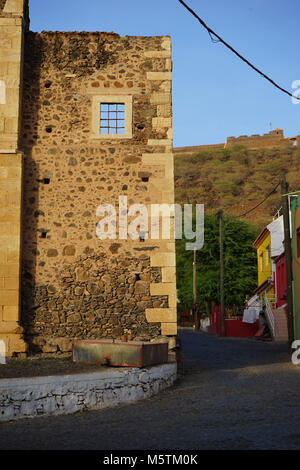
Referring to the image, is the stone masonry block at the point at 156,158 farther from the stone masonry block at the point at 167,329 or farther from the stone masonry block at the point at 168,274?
the stone masonry block at the point at 167,329

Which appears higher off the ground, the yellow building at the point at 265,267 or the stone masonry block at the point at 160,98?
the stone masonry block at the point at 160,98

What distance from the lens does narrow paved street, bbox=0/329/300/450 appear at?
18.5 ft

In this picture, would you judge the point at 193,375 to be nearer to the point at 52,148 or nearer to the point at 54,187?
the point at 54,187

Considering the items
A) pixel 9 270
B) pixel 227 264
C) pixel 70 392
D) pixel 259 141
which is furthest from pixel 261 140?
pixel 70 392

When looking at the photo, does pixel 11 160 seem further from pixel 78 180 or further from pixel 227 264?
pixel 227 264

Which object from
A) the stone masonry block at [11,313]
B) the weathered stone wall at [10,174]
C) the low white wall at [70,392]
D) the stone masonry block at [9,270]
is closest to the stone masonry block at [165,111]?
the weathered stone wall at [10,174]

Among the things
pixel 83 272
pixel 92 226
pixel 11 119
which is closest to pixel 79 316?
pixel 83 272

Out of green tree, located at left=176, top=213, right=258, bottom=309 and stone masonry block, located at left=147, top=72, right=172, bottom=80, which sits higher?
stone masonry block, located at left=147, top=72, right=172, bottom=80

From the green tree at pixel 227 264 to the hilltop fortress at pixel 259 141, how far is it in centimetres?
5651

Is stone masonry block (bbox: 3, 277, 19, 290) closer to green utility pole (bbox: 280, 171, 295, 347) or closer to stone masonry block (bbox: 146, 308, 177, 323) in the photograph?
stone masonry block (bbox: 146, 308, 177, 323)

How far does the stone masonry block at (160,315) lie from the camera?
1205 cm

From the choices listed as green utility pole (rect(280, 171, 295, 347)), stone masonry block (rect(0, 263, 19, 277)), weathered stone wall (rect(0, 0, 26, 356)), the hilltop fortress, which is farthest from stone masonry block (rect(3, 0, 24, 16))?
the hilltop fortress

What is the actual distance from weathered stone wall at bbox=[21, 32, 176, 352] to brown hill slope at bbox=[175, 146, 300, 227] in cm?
5105
